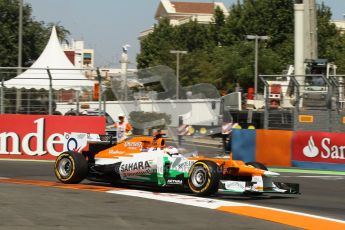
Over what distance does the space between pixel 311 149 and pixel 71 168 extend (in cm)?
980

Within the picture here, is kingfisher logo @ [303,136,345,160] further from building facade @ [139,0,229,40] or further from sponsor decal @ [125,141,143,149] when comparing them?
building facade @ [139,0,229,40]

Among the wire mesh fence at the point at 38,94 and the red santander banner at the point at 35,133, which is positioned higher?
the wire mesh fence at the point at 38,94

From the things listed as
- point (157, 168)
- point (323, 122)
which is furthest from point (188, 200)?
point (323, 122)

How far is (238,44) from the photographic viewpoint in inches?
2778

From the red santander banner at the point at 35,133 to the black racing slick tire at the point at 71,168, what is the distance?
8690 mm

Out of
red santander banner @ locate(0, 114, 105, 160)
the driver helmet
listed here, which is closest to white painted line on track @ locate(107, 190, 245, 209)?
the driver helmet

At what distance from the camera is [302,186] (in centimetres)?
1493

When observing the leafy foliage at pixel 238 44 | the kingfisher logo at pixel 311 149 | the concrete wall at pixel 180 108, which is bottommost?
the kingfisher logo at pixel 311 149

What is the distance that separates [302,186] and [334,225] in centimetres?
565

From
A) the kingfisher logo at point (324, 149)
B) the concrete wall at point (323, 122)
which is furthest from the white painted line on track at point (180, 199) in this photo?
the concrete wall at point (323, 122)

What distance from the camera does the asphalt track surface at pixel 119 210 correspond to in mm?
8602

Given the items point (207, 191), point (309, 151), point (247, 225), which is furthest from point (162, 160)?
point (309, 151)

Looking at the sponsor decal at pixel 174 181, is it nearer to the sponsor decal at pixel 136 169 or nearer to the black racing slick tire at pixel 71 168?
the sponsor decal at pixel 136 169

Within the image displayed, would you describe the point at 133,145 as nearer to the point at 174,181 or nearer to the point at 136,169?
the point at 136,169
